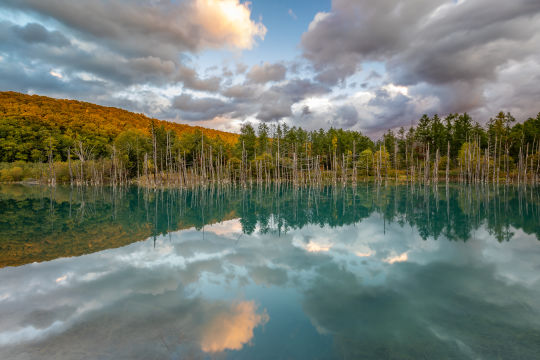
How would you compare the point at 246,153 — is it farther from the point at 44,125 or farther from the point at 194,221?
the point at 44,125

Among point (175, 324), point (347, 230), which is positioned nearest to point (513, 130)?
point (347, 230)

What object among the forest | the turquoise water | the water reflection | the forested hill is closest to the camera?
the turquoise water

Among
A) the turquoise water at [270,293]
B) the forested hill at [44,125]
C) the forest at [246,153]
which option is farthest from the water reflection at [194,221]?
the forested hill at [44,125]

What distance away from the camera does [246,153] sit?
63.7 metres

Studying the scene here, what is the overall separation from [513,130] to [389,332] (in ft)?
287

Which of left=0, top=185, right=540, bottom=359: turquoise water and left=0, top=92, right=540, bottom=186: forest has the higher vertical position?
left=0, top=92, right=540, bottom=186: forest

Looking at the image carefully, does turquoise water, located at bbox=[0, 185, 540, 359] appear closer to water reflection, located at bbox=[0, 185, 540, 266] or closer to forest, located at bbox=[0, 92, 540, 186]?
water reflection, located at bbox=[0, 185, 540, 266]

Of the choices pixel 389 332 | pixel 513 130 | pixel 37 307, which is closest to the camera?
pixel 389 332

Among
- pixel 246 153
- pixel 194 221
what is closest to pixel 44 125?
pixel 246 153

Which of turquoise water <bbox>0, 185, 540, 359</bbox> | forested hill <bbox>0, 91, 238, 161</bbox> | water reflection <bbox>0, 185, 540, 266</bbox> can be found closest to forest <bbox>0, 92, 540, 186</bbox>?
forested hill <bbox>0, 91, 238, 161</bbox>

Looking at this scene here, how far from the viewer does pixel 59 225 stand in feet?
55.6

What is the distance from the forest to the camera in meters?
56.0

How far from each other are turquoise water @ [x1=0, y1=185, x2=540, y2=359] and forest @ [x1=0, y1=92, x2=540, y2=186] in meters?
38.3

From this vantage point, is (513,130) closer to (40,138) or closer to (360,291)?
(360,291)
